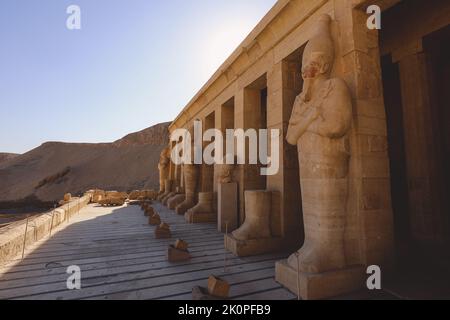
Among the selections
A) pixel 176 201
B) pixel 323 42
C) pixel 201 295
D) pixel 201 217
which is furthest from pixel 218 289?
pixel 176 201

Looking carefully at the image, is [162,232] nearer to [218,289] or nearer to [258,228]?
[258,228]

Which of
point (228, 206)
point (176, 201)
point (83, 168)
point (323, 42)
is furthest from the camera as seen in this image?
point (83, 168)

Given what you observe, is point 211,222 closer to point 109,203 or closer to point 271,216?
point 271,216

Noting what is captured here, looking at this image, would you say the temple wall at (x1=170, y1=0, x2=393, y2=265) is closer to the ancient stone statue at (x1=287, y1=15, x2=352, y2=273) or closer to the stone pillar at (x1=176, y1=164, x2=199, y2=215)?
the ancient stone statue at (x1=287, y1=15, x2=352, y2=273)

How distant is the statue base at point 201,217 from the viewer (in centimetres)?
704

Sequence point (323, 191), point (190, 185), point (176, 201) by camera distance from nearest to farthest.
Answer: point (323, 191)
point (190, 185)
point (176, 201)

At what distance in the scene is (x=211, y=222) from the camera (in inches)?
280

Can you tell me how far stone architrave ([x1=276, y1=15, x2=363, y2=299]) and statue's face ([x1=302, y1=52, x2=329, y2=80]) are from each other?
0.01 metres

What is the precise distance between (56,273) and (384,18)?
7152 millimetres

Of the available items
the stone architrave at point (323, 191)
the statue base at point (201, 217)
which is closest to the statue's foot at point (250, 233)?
the stone architrave at point (323, 191)

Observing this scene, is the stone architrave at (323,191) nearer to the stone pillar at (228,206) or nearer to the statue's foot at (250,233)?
the statue's foot at (250,233)

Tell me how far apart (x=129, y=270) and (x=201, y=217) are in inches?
144

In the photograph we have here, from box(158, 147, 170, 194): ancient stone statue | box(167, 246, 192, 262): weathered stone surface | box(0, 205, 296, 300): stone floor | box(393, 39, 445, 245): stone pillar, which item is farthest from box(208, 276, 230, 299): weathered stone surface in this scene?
box(158, 147, 170, 194): ancient stone statue

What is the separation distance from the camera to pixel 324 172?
9.33 feet
